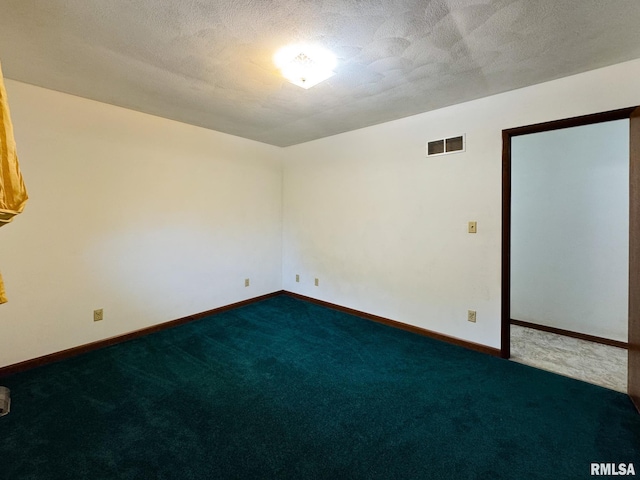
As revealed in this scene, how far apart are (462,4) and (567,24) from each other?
0.71 meters

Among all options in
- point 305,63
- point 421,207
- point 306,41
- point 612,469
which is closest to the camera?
point 612,469

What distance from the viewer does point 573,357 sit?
2.70 meters

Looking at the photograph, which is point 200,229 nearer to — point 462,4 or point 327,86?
point 327,86

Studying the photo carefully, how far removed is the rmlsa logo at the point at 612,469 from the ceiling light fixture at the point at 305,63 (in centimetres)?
287

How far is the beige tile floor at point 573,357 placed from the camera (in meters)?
2.36

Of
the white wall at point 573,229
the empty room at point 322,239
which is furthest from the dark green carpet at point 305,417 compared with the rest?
the white wall at point 573,229

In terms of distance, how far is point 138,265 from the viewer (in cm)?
311

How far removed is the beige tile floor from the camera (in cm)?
236

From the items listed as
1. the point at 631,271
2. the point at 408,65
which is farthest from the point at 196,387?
the point at 631,271

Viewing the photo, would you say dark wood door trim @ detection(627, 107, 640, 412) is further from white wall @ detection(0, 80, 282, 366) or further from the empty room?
white wall @ detection(0, 80, 282, 366)

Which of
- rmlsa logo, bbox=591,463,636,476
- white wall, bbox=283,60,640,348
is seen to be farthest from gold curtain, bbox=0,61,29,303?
white wall, bbox=283,60,640,348

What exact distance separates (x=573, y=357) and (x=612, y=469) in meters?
1.51

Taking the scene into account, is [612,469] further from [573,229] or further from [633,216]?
[573,229]

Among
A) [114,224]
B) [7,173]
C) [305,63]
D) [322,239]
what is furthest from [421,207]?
[114,224]
